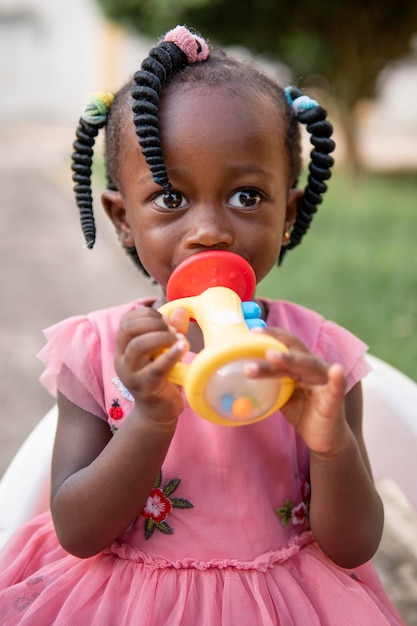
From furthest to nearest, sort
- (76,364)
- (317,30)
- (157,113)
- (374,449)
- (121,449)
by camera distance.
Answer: (317,30) < (374,449) < (76,364) < (157,113) < (121,449)

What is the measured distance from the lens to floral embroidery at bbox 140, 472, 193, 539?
120 centimetres

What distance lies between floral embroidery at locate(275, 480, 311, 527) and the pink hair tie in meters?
0.71

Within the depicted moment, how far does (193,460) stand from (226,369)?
0.43 meters

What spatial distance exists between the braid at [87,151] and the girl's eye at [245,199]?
0.31 metres

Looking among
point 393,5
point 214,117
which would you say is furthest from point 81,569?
point 393,5

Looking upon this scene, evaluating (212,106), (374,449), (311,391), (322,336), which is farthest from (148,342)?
(374,449)

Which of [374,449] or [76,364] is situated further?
[374,449]

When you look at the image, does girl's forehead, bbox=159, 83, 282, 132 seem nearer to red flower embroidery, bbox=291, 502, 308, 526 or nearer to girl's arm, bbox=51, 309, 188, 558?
girl's arm, bbox=51, 309, 188, 558

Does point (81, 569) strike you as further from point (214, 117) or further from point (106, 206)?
point (214, 117)

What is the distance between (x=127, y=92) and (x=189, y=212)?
28 cm

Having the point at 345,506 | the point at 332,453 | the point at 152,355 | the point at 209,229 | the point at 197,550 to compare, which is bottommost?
the point at 197,550

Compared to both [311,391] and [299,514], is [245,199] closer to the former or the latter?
[311,391]

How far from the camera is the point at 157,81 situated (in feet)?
3.81

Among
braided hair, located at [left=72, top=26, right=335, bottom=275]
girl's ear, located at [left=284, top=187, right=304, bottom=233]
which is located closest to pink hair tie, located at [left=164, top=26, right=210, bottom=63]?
braided hair, located at [left=72, top=26, right=335, bottom=275]
